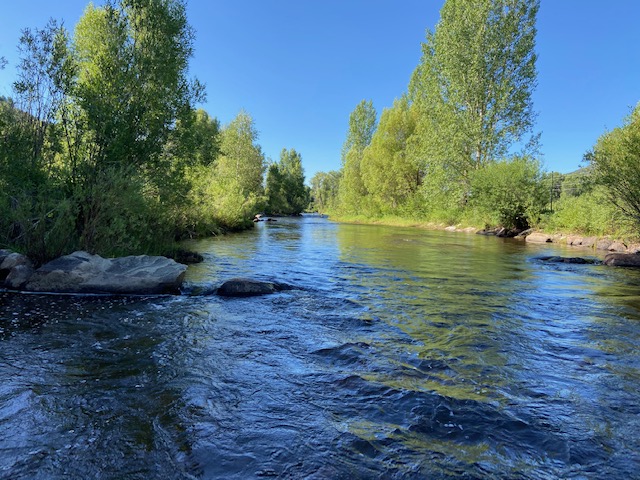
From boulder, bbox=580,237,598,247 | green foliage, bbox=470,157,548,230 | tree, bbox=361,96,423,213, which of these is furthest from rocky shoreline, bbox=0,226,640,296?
tree, bbox=361,96,423,213

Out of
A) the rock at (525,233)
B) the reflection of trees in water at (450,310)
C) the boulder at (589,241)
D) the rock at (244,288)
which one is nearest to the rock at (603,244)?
the boulder at (589,241)

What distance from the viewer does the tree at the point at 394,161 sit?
49.5m

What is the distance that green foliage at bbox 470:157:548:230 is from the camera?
103 ft

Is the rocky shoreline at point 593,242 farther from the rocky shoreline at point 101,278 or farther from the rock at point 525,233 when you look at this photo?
the rocky shoreline at point 101,278

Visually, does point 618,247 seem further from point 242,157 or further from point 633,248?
point 242,157

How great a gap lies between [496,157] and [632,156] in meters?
19.3

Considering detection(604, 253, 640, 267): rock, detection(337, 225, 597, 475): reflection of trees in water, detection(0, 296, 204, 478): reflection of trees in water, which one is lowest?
detection(0, 296, 204, 478): reflection of trees in water

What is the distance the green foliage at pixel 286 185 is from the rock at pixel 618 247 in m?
60.8

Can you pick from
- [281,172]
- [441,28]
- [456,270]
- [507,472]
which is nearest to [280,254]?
[456,270]

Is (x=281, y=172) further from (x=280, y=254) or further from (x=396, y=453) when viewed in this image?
(x=396, y=453)

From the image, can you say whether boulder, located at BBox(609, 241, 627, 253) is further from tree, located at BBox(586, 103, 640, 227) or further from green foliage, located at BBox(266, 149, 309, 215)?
green foliage, located at BBox(266, 149, 309, 215)

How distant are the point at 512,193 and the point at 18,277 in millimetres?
32629

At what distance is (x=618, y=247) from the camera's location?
66.6ft

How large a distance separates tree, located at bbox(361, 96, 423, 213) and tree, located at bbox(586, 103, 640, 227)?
28.4 metres
